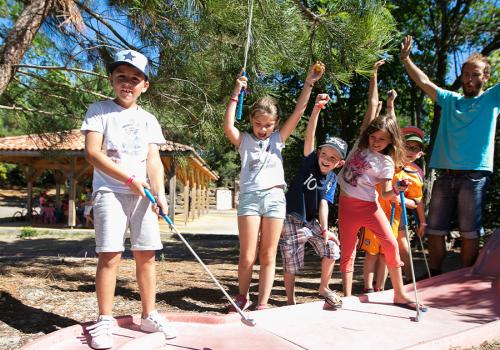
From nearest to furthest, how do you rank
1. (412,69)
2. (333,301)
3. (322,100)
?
(333,301) < (322,100) < (412,69)

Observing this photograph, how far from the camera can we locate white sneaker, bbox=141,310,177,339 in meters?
2.38

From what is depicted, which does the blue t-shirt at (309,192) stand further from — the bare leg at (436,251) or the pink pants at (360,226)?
the bare leg at (436,251)

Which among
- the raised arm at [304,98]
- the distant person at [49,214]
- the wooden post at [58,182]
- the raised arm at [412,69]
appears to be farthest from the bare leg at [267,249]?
the wooden post at [58,182]

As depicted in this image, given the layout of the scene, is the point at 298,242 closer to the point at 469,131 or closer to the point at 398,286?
the point at 398,286

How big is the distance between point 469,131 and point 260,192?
1935 mm

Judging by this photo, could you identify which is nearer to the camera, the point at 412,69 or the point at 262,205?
the point at 262,205

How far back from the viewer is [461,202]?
376cm

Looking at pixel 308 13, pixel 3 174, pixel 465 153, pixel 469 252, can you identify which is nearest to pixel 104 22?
pixel 308 13

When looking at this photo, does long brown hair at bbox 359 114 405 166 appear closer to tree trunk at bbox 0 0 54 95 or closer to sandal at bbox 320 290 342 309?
sandal at bbox 320 290 342 309

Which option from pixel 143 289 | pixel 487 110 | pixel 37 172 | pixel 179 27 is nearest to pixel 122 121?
pixel 143 289

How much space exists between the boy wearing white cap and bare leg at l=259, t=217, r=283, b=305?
2.49ft

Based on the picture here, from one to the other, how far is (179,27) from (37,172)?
1548 centimetres

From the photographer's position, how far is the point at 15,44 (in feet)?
11.2

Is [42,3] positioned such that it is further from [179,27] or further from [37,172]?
[37,172]
